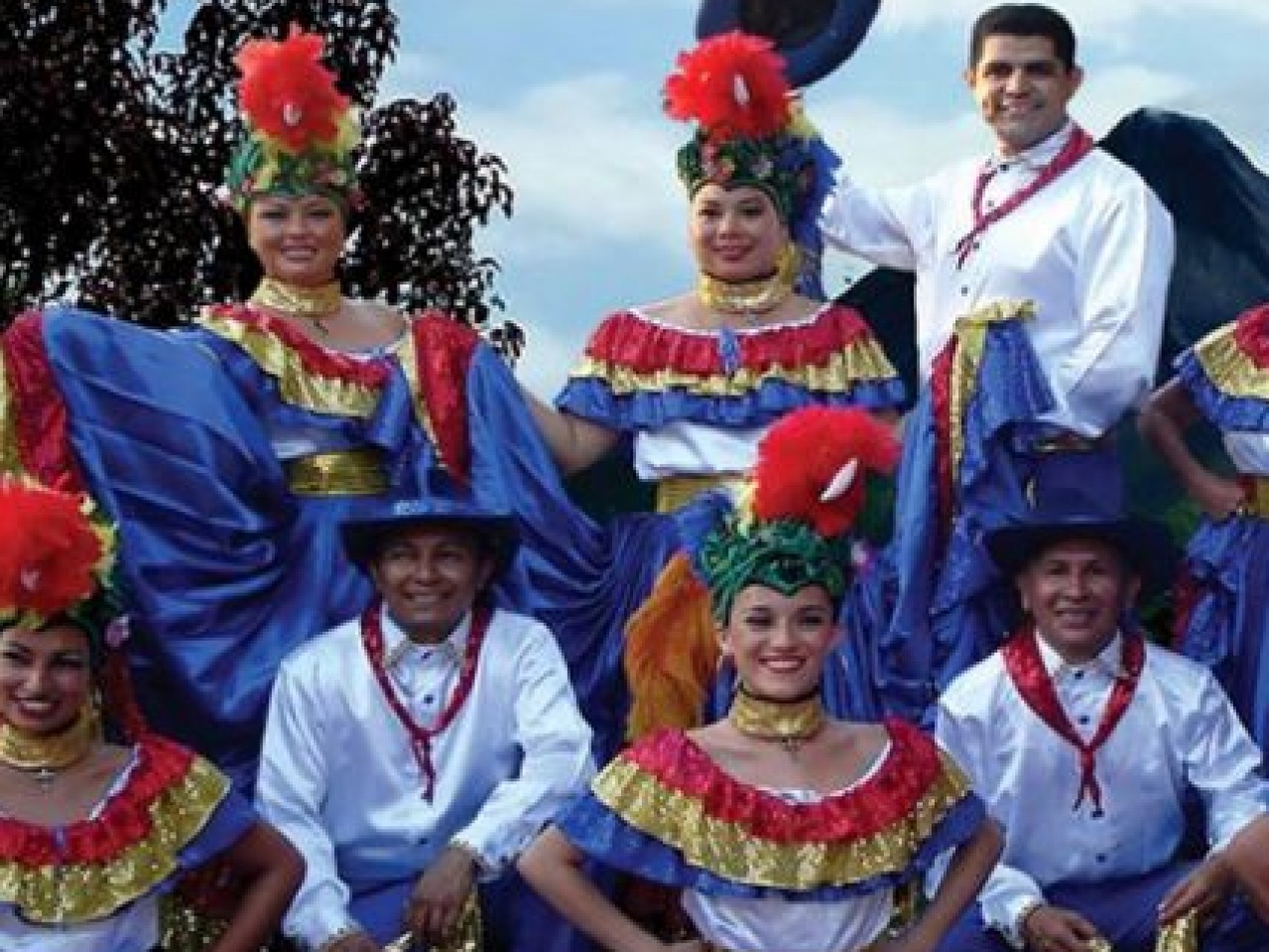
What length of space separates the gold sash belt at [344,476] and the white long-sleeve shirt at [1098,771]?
1.58 metres

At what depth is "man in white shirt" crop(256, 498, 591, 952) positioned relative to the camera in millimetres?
6328

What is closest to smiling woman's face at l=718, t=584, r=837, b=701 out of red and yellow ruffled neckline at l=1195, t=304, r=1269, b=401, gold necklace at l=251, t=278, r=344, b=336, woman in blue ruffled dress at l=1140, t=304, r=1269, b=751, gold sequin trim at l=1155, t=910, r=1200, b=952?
gold sequin trim at l=1155, t=910, r=1200, b=952

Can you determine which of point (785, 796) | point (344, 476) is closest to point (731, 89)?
point (344, 476)

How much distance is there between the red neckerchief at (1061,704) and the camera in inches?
250

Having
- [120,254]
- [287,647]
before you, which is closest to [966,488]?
[287,647]

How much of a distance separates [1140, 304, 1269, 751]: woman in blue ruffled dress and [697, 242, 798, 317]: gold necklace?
3.15 ft

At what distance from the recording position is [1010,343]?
7.03 meters

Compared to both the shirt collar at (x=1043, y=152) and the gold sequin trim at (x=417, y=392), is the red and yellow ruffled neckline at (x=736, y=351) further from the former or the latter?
the shirt collar at (x=1043, y=152)

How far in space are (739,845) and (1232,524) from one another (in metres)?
1.89

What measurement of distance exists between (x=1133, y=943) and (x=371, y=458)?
2171 mm

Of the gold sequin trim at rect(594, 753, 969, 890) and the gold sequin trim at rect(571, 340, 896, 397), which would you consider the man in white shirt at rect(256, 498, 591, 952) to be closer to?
the gold sequin trim at rect(594, 753, 969, 890)

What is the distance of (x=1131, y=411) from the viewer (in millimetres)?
7203

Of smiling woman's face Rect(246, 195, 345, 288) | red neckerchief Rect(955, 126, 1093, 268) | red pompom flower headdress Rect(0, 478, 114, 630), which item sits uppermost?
red neckerchief Rect(955, 126, 1093, 268)

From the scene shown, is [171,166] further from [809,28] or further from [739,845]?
[739,845]
